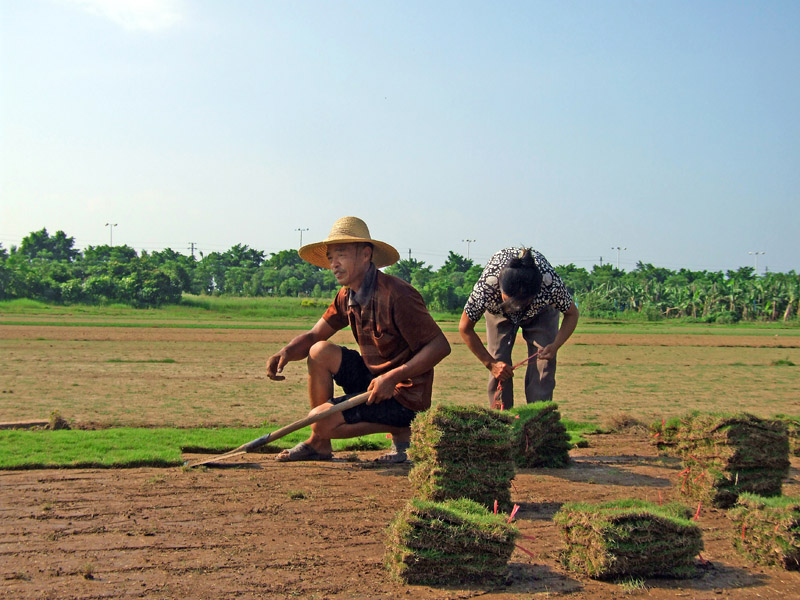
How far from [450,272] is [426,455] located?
101m

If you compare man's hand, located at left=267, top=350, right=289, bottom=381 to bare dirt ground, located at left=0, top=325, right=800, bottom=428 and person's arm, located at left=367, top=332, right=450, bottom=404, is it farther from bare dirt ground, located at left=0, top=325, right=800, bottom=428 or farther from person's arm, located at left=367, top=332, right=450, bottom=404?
bare dirt ground, located at left=0, top=325, right=800, bottom=428

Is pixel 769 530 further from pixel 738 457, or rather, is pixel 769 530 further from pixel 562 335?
pixel 562 335

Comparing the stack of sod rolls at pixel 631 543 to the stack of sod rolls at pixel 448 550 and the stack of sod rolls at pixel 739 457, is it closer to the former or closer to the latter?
the stack of sod rolls at pixel 448 550

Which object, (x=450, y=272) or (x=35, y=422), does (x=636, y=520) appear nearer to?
(x=35, y=422)

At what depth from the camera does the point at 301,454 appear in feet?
21.1

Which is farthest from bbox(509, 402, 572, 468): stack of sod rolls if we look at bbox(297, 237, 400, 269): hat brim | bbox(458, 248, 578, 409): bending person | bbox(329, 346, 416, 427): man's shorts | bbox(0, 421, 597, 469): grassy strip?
bbox(297, 237, 400, 269): hat brim

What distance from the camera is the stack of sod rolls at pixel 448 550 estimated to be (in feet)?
11.9

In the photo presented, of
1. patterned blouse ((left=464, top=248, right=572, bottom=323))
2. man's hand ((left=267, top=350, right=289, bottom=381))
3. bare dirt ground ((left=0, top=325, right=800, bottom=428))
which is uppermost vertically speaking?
patterned blouse ((left=464, top=248, right=572, bottom=323))

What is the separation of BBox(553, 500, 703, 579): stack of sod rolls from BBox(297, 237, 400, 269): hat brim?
2.96 metres

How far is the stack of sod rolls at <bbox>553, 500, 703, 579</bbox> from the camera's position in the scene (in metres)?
3.72

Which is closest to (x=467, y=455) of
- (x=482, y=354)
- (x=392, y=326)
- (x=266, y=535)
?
(x=266, y=535)

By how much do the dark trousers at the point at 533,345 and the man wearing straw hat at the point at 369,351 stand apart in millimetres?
1165

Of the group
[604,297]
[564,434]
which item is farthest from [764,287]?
[564,434]

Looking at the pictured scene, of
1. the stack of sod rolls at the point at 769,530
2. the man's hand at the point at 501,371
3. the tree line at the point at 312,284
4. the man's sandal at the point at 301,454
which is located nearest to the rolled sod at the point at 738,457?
the stack of sod rolls at the point at 769,530
